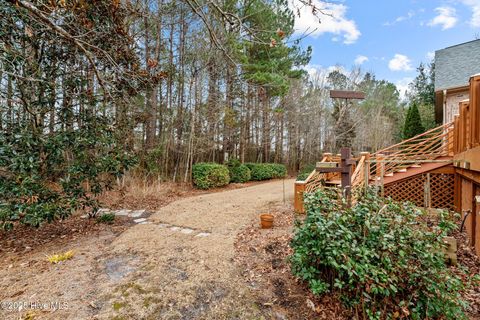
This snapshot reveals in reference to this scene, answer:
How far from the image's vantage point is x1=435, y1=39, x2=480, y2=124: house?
8898 millimetres

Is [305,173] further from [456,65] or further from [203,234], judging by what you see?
[456,65]

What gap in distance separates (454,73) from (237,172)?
10088 millimetres

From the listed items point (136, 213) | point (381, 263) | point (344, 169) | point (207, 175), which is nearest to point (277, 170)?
point (207, 175)

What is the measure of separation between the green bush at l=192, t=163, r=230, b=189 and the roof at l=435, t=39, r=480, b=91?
957 cm

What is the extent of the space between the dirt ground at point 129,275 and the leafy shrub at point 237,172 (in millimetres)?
6452

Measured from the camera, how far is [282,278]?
8.64 feet

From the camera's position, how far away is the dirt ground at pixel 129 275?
2119 millimetres

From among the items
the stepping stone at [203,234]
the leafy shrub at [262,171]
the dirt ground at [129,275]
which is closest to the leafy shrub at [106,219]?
the dirt ground at [129,275]

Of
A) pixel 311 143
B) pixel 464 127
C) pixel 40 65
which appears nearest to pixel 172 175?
pixel 40 65

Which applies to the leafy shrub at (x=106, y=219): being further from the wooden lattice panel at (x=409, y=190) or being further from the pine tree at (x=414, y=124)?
the pine tree at (x=414, y=124)

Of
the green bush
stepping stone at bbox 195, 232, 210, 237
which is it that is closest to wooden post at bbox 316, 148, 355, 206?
stepping stone at bbox 195, 232, 210, 237

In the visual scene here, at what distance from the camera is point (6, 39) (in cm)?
370

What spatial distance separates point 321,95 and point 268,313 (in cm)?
1561

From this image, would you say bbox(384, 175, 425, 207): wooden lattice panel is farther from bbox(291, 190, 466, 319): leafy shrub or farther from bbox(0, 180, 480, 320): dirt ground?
bbox(291, 190, 466, 319): leafy shrub
